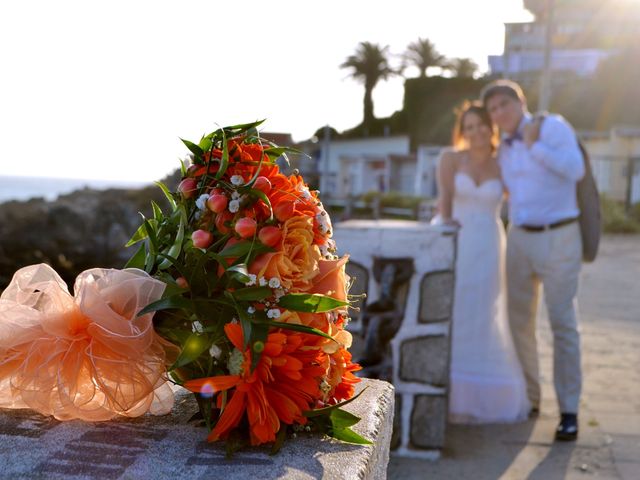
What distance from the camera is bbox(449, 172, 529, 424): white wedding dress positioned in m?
4.87

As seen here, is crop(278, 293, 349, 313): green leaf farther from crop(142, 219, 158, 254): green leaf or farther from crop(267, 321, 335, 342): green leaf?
crop(142, 219, 158, 254): green leaf

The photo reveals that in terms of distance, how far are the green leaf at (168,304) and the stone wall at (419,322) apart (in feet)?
8.27

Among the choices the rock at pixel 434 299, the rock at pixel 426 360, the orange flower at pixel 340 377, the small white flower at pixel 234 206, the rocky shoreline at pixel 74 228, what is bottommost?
the rocky shoreline at pixel 74 228

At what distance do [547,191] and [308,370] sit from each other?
337cm

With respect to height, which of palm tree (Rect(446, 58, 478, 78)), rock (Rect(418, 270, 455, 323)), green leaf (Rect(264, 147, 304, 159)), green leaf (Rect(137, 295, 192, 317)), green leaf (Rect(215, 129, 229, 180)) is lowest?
rock (Rect(418, 270, 455, 323))

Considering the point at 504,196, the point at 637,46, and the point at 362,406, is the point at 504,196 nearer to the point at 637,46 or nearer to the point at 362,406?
the point at 362,406

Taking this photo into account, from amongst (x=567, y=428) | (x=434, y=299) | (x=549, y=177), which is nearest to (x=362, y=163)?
(x=549, y=177)

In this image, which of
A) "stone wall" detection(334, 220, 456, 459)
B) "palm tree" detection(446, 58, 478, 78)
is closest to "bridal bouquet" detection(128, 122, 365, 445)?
"stone wall" detection(334, 220, 456, 459)

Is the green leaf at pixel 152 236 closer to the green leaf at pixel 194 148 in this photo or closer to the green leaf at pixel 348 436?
the green leaf at pixel 194 148

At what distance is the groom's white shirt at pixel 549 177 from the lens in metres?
4.57

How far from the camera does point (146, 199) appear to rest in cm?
2338

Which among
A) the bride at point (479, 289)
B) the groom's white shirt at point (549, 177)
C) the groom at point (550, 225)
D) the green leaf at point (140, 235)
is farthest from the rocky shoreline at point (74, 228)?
the green leaf at point (140, 235)

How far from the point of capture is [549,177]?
184 inches

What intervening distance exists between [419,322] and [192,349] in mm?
2580
